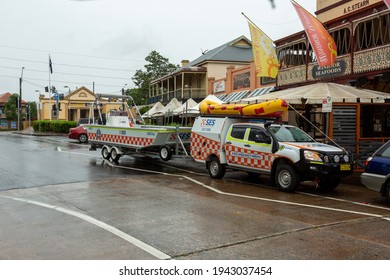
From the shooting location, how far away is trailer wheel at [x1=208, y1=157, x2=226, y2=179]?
1230 cm

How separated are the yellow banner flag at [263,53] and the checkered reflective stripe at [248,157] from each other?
7481 mm

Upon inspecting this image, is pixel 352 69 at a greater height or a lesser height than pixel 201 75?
lesser

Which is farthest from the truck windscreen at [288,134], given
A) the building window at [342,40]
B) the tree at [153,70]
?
the tree at [153,70]

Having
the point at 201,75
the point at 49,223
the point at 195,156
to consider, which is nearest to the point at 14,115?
the point at 201,75

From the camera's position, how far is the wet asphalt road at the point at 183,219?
212 inches

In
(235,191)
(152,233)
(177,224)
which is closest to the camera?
(152,233)

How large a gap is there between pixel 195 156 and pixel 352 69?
758 centimetres

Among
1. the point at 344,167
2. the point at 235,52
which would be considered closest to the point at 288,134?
the point at 344,167

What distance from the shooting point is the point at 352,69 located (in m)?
15.9

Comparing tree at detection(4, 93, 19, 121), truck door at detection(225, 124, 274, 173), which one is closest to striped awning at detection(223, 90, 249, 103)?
truck door at detection(225, 124, 274, 173)

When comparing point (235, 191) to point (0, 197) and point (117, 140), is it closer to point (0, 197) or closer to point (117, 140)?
point (0, 197)

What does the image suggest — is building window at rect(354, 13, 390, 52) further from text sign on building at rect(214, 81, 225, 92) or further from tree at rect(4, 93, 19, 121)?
tree at rect(4, 93, 19, 121)

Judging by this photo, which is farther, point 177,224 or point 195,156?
point 195,156

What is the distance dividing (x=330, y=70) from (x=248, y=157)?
26.0 feet
